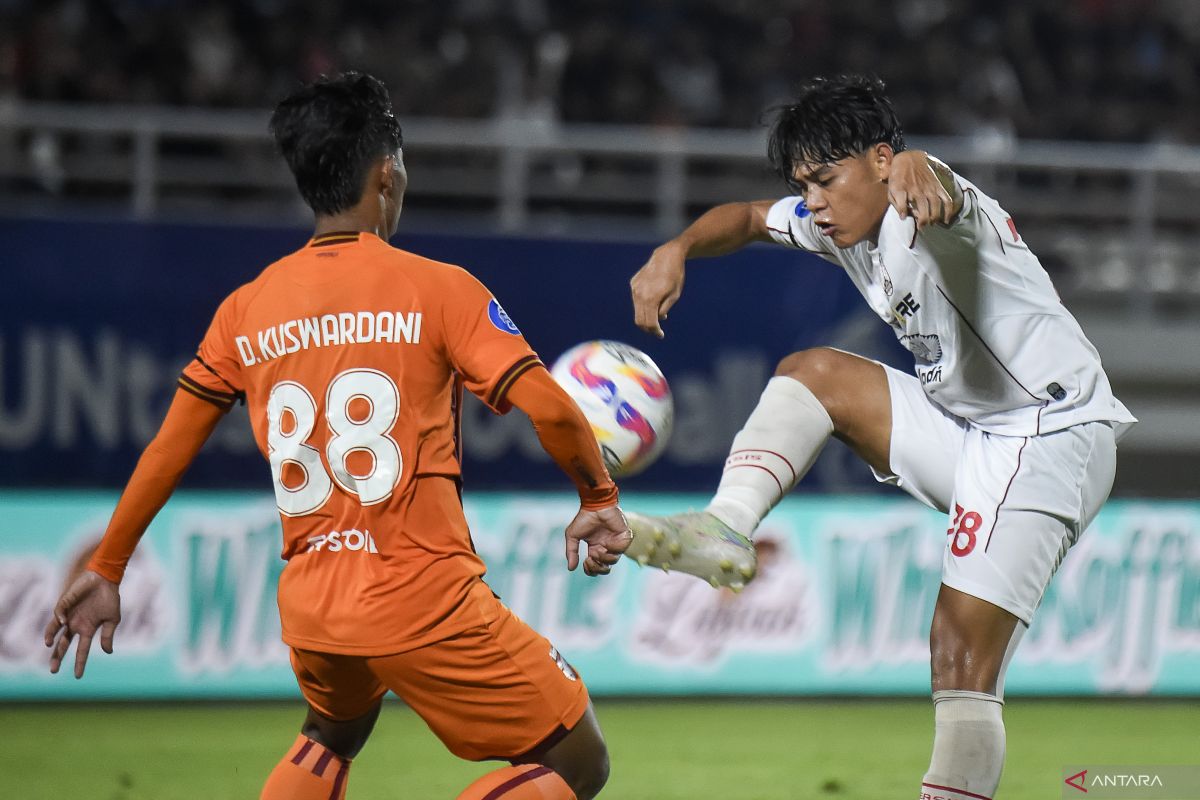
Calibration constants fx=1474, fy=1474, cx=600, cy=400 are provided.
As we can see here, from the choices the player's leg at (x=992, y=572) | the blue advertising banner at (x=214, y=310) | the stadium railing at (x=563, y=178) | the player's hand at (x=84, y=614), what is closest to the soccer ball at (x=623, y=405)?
the player's leg at (x=992, y=572)

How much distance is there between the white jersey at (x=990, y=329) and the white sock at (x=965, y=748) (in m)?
0.69

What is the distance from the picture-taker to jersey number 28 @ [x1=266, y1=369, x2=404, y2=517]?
289cm

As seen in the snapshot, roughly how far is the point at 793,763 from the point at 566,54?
6.12 m

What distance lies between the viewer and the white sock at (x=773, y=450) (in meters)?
3.66

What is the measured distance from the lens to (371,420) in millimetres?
2887

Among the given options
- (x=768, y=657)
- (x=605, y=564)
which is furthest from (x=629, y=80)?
(x=605, y=564)

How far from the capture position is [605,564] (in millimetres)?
3100

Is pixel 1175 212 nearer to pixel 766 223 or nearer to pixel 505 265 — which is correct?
pixel 505 265

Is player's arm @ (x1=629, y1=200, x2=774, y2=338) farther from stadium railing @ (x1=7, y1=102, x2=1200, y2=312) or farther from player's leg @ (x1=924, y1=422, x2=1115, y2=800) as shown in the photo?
stadium railing @ (x1=7, y1=102, x2=1200, y2=312)

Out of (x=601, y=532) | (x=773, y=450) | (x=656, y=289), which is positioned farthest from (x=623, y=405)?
(x=601, y=532)

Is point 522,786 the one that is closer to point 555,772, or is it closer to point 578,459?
point 555,772

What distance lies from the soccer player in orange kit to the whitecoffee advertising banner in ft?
13.0

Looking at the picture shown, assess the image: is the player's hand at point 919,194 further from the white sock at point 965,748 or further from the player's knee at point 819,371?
the white sock at point 965,748

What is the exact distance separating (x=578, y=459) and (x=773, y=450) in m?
0.92
